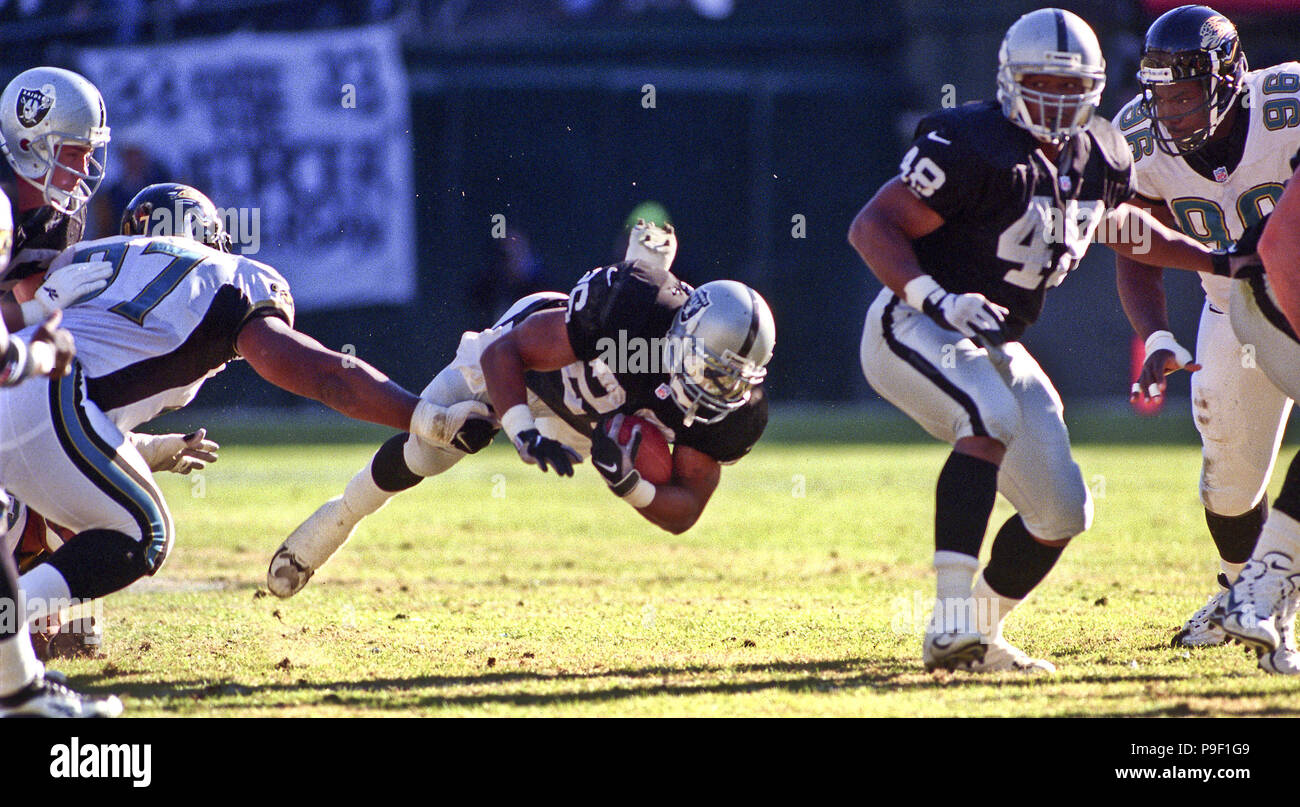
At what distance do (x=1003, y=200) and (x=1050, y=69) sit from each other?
37 centimetres

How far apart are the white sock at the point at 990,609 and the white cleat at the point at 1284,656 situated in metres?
0.69

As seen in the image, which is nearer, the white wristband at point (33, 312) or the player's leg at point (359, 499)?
the white wristband at point (33, 312)

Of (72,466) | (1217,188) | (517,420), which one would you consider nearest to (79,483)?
(72,466)

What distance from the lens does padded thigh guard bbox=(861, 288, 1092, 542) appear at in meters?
3.89

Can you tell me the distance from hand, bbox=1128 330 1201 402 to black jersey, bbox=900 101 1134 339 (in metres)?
0.47

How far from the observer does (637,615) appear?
5086mm

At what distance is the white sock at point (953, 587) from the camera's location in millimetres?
3746

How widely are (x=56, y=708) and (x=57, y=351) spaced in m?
0.83

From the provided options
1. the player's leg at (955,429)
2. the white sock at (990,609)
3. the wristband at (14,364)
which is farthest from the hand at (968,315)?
the wristband at (14,364)

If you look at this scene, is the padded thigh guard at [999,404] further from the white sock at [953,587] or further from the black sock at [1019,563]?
the white sock at [953,587]

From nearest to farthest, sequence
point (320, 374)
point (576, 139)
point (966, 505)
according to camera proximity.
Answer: point (966, 505), point (320, 374), point (576, 139)

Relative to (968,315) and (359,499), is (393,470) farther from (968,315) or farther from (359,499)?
(968,315)

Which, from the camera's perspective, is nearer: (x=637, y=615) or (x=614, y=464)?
(x=614, y=464)
